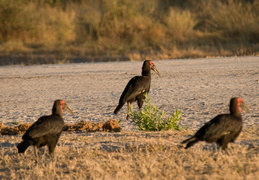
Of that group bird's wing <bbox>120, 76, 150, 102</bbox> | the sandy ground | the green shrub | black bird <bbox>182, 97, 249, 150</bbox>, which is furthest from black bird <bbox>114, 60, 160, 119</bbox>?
black bird <bbox>182, 97, 249, 150</bbox>

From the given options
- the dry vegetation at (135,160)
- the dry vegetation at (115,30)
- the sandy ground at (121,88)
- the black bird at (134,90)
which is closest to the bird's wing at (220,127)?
the dry vegetation at (135,160)

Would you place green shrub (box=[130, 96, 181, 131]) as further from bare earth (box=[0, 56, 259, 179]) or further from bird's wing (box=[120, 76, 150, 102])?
bird's wing (box=[120, 76, 150, 102])

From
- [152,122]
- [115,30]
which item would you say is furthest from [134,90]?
[115,30]

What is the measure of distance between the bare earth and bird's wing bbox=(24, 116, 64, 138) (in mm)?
496

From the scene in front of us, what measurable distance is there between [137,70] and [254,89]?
5204 mm

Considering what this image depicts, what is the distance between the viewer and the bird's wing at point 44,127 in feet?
20.9

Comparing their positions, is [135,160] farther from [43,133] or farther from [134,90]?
[134,90]

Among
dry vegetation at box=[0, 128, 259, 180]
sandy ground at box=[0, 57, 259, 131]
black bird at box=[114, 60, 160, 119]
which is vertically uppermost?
black bird at box=[114, 60, 160, 119]

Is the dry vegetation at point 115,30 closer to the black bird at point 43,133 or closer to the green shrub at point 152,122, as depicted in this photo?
the green shrub at point 152,122

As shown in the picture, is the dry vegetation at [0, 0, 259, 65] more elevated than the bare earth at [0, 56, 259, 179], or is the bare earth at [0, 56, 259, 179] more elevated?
the dry vegetation at [0, 0, 259, 65]

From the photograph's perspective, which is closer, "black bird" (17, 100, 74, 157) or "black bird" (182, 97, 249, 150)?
"black bird" (182, 97, 249, 150)

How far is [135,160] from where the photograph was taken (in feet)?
21.1

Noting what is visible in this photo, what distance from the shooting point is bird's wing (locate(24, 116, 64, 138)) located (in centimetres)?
636

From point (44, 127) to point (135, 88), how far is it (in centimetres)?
350
